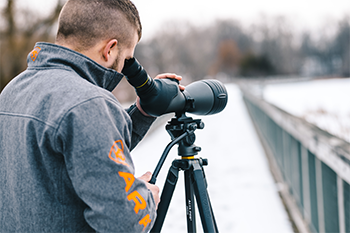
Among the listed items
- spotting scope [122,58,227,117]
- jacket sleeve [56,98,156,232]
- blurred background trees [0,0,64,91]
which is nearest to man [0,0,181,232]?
jacket sleeve [56,98,156,232]

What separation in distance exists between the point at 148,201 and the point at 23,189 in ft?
1.33

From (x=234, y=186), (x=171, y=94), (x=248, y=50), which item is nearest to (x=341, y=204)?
(x=171, y=94)

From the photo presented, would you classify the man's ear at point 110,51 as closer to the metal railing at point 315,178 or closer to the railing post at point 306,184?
the metal railing at point 315,178

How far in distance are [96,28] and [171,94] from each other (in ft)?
1.65

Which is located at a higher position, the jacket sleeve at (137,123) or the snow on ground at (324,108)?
the jacket sleeve at (137,123)

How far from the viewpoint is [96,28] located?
48.5 inches

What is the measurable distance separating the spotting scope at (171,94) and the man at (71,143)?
226 mm

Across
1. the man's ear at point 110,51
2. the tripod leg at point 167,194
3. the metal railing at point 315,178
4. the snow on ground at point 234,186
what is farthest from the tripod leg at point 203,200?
the snow on ground at point 234,186

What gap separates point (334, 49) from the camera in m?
A: 76.2

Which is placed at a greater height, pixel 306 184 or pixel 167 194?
pixel 167 194

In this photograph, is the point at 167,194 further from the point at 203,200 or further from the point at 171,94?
the point at 171,94

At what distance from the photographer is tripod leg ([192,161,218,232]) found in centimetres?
159

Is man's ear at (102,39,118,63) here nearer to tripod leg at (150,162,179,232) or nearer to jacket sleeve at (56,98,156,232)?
jacket sleeve at (56,98,156,232)

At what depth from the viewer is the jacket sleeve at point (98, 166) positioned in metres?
1.03
